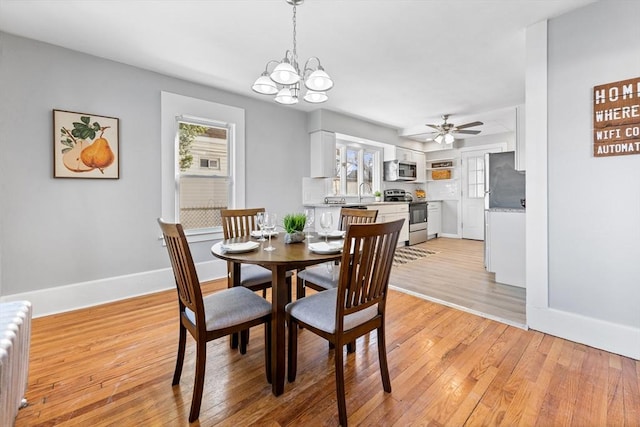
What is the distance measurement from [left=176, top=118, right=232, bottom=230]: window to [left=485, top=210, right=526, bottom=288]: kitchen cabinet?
3460mm

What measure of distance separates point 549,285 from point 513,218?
1227 millimetres

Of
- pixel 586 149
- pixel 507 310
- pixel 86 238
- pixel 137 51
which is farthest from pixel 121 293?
pixel 586 149

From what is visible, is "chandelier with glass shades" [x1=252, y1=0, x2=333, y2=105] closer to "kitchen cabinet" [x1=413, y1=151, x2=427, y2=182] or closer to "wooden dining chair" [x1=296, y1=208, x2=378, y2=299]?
"wooden dining chair" [x1=296, y1=208, x2=378, y2=299]

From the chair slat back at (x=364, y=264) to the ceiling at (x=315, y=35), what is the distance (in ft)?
5.73

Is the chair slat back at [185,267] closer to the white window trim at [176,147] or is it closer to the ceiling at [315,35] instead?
the ceiling at [315,35]

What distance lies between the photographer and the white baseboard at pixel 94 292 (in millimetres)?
2551

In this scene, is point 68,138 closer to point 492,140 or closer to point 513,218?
point 513,218

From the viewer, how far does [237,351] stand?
1.96 metres

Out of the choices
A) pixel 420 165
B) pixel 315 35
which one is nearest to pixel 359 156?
pixel 420 165

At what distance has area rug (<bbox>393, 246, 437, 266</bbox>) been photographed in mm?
4625

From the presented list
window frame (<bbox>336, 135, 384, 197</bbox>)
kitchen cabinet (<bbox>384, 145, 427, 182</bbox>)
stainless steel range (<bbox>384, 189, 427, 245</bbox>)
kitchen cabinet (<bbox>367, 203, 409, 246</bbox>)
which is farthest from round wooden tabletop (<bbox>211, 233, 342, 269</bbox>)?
kitchen cabinet (<bbox>384, 145, 427, 182</bbox>)

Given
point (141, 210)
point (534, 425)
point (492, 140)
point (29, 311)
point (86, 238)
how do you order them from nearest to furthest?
point (534, 425)
point (29, 311)
point (86, 238)
point (141, 210)
point (492, 140)

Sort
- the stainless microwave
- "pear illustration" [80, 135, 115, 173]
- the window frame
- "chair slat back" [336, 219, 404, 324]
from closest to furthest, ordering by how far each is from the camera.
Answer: "chair slat back" [336, 219, 404, 324] < "pear illustration" [80, 135, 115, 173] < the window frame < the stainless microwave

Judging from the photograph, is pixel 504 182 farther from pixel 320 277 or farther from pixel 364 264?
pixel 364 264
